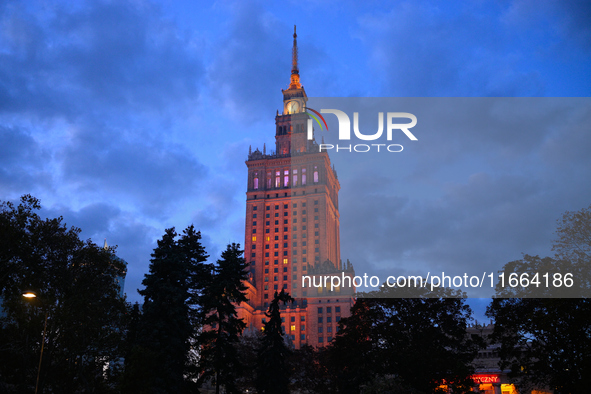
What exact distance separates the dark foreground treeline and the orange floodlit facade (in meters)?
92.0

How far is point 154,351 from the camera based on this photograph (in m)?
41.0

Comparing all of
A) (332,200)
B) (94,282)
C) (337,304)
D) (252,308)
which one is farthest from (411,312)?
(332,200)

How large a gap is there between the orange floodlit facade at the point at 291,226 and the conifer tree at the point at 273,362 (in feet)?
287

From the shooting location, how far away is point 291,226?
16775cm

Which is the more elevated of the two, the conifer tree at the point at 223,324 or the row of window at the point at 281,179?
the row of window at the point at 281,179

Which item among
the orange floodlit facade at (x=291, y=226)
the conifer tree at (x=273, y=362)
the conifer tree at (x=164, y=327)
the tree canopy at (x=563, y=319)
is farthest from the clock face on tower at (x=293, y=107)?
the tree canopy at (x=563, y=319)

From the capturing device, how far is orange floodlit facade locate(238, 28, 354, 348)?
15139 cm

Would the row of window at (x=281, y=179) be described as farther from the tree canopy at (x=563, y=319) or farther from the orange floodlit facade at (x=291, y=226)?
the tree canopy at (x=563, y=319)

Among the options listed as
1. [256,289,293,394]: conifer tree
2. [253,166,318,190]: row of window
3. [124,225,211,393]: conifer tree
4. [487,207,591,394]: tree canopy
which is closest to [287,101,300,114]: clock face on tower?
[253,166,318,190]: row of window

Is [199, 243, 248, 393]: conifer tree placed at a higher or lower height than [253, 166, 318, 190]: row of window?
lower

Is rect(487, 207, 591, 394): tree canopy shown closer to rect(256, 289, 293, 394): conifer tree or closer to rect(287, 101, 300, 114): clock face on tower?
rect(256, 289, 293, 394): conifer tree

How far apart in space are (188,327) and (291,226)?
123573 millimetres

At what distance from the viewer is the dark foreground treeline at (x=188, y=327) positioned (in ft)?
127

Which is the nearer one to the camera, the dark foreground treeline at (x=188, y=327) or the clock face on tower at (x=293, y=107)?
the dark foreground treeline at (x=188, y=327)
